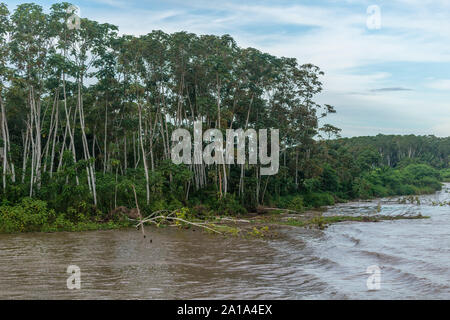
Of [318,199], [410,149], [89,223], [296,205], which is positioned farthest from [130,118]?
[410,149]

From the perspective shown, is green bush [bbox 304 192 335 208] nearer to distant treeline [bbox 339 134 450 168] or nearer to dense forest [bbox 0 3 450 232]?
dense forest [bbox 0 3 450 232]

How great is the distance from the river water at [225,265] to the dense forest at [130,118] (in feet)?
12.4

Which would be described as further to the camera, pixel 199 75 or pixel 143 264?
pixel 199 75

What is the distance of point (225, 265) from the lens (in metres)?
11.6

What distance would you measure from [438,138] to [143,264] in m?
95.5

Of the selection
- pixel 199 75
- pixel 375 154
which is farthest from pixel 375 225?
pixel 375 154

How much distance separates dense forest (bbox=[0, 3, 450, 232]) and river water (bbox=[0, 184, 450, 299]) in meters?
3.79

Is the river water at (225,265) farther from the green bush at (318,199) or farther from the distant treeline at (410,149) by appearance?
the distant treeline at (410,149)

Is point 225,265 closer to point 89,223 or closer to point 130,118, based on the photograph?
point 89,223

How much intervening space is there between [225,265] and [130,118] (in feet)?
55.9

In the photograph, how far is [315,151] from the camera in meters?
33.8

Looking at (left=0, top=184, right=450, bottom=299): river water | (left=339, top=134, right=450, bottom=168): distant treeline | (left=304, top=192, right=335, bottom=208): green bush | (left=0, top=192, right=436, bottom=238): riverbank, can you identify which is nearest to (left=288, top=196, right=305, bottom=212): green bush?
(left=304, top=192, right=335, bottom=208): green bush
